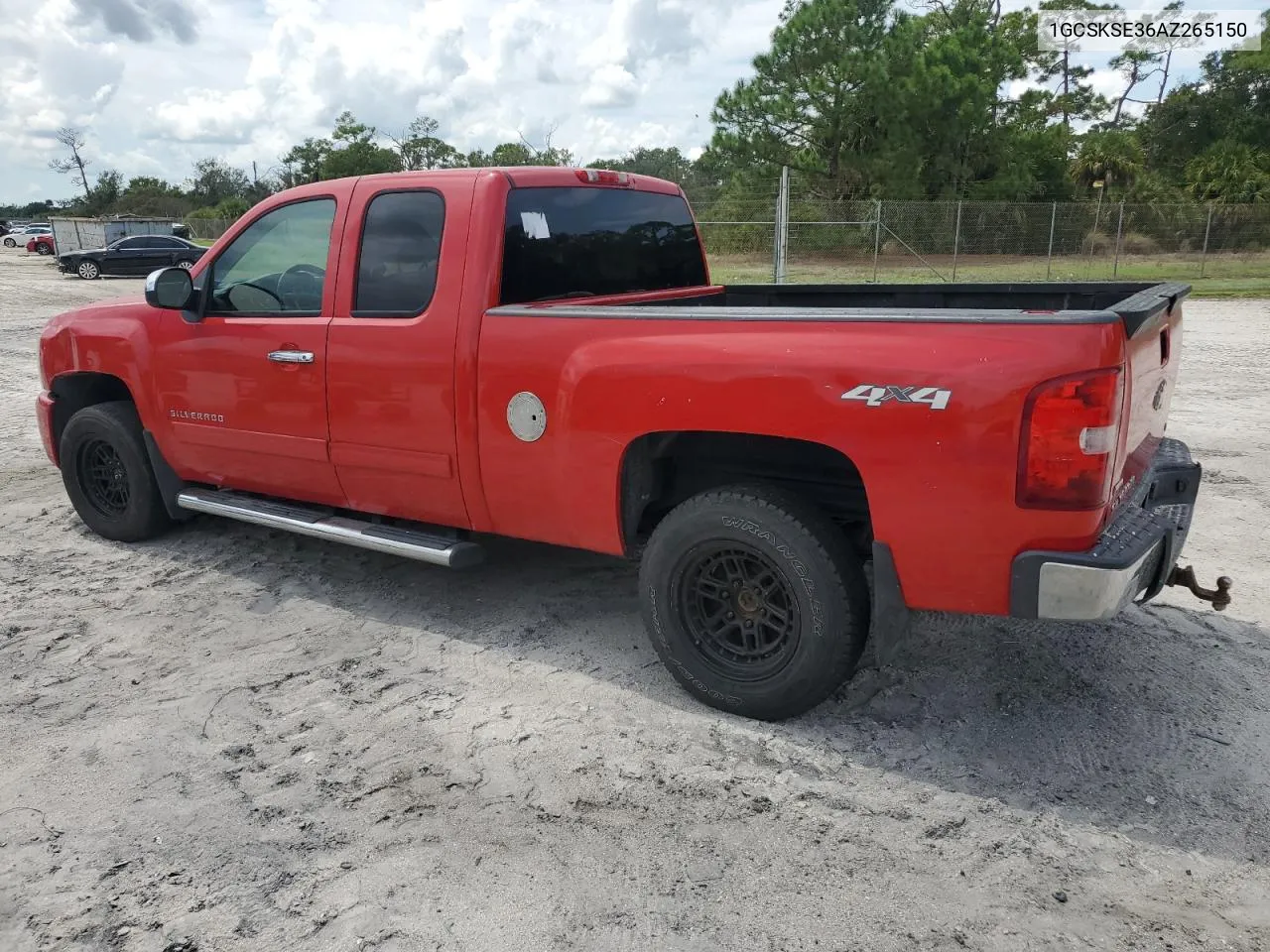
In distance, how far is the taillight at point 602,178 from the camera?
447 centimetres

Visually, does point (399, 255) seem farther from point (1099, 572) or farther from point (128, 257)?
point (128, 257)

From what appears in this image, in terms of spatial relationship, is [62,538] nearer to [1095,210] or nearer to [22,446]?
[22,446]

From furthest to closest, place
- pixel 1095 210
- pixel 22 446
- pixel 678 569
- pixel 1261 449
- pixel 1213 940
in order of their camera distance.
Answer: pixel 1095 210
pixel 22 446
pixel 1261 449
pixel 678 569
pixel 1213 940

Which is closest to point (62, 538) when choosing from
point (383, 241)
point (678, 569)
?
point (383, 241)

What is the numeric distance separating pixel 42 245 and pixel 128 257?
15.6 metres

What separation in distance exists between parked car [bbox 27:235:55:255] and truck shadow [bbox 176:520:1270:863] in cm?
4255

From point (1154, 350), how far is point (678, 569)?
1778 mm

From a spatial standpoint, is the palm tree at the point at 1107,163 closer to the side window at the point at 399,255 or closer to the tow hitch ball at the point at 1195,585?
the tow hitch ball at the point at 1195,585

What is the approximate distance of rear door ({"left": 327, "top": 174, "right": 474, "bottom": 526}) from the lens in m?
4.03

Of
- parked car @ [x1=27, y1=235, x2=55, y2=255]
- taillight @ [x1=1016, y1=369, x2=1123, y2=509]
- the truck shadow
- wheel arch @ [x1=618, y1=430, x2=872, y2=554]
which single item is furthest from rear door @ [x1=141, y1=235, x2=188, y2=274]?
taillight @ [x1=1016, y1=369, x2=1123, y2=509]

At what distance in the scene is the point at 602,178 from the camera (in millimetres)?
4602

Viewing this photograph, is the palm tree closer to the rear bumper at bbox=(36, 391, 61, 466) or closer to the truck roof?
the truck roof

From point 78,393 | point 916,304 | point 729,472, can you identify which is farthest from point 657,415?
point 78,393

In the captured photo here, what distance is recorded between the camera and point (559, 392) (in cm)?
370
